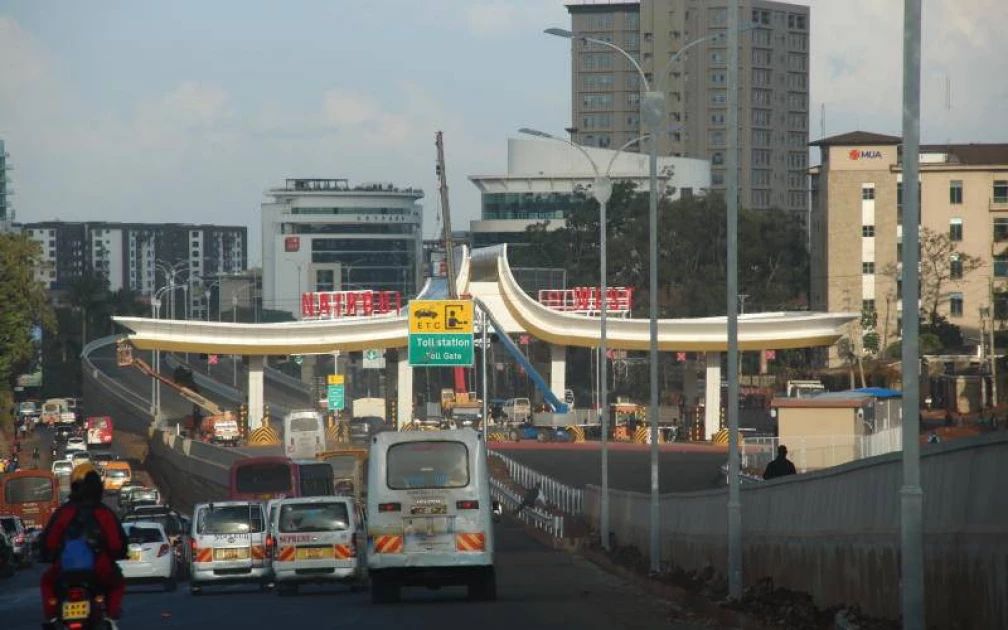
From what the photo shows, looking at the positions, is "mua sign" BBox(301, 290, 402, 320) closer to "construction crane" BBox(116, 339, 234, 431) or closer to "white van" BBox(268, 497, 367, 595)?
"construction crane" BBox(116, 339, 234, 431)

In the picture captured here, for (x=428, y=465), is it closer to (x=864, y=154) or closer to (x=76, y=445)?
(x=76, y=445)

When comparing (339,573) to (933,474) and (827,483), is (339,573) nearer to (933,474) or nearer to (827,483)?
(827,483)

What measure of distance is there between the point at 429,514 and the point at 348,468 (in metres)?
40.3

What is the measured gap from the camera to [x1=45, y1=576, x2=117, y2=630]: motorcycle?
45.3ft

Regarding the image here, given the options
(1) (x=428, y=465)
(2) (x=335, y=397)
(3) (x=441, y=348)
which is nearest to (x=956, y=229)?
(2) (x=335, y=397)

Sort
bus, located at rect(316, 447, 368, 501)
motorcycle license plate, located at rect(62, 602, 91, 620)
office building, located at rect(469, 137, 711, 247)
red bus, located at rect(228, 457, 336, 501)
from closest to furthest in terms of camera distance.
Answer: motorcycle license plate, located at rect(62, 602, 91, 620) → red bus, located at rect(228, 457, 336, 501) → bus, located at rect(316, 447, 368, 501) → office building, located at rect(469, 137, 711, 247)

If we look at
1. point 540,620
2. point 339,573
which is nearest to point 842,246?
point 339,573

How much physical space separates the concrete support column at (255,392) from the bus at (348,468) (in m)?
27.9

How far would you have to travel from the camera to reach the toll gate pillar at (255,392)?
317ft

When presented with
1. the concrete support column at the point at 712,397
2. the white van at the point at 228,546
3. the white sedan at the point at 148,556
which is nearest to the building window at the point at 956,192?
the concrete support column at the point at 712,397

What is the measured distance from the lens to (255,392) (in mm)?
97375

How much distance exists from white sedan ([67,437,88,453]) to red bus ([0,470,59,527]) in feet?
122

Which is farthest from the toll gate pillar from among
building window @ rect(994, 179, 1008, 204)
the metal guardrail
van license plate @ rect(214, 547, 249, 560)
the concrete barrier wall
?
the concrete barrier wall

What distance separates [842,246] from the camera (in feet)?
355
